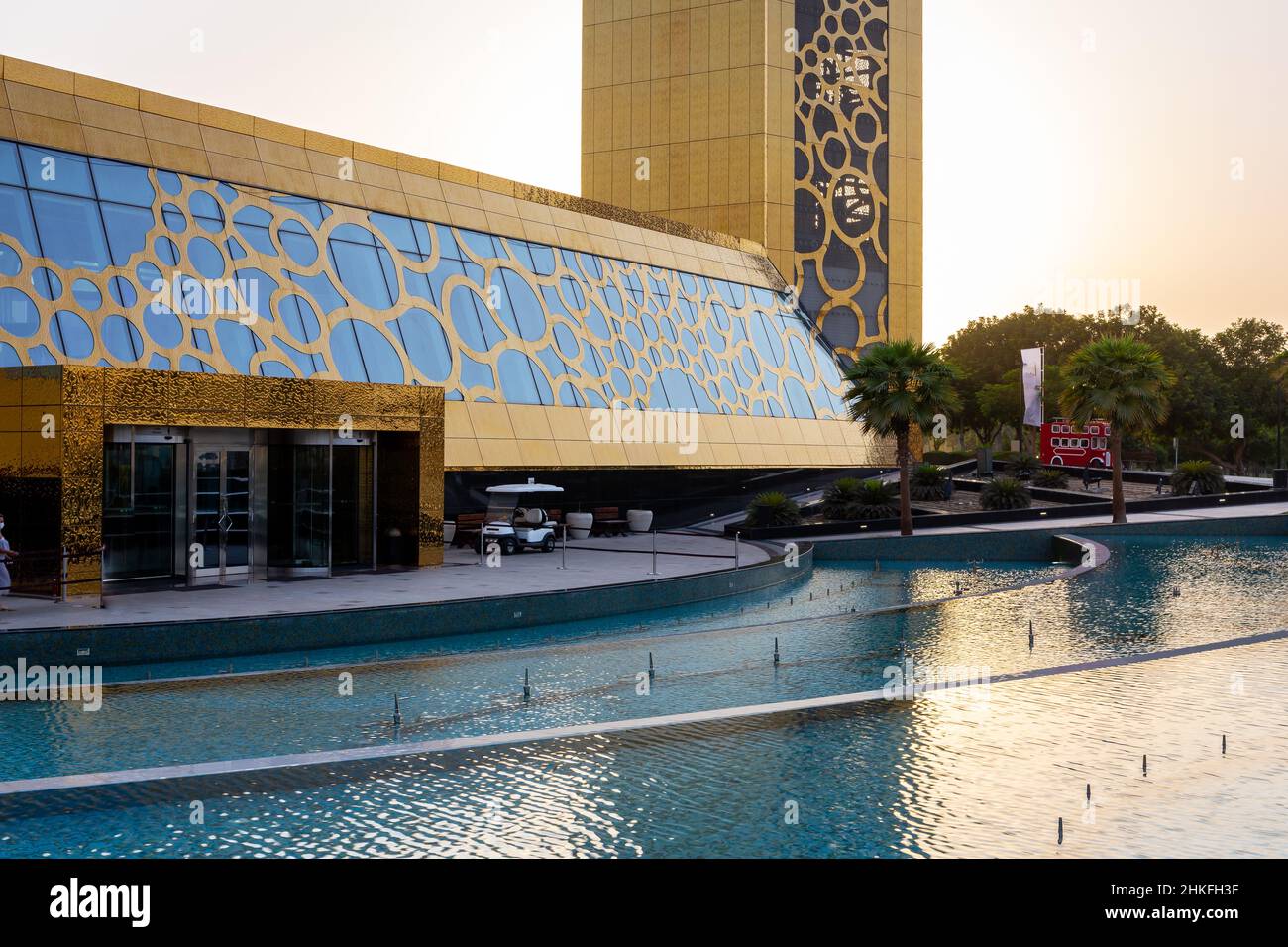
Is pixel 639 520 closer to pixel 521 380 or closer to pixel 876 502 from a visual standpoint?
pixel 521 380

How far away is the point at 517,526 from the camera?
29703 millimetres

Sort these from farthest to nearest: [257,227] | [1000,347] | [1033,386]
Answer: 1. [1000,347]
2. [1033,386]
3. [257,227]

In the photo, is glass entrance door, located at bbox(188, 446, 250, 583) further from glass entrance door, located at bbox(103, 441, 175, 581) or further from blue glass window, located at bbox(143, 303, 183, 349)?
blue glass window, located at bbox(143, 303, 183, 349)

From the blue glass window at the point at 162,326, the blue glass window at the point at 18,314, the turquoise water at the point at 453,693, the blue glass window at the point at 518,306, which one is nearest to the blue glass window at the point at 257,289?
the blue glass window at the point at 162,326

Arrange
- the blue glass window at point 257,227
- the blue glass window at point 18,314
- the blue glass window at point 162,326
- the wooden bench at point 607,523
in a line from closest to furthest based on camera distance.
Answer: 1. the blue glass window at point 18,314
2. the blue glass window at point 162,326
3. the blue glass window at point 257,227
4. the wooden bench at point 607,523

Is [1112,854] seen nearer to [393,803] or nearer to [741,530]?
[393,803]

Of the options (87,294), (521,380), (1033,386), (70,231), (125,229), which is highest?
(125,229)

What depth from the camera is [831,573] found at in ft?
98.2

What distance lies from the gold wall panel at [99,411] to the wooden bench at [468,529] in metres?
5.40

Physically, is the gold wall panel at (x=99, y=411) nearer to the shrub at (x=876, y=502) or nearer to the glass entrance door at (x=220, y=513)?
the glass entrance door at (x=220, y=513)

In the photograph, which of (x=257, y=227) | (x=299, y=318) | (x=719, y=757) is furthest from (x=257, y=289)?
(x=719, y=757)

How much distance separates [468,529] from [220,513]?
840 cm

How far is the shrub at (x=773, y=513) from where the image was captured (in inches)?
1487

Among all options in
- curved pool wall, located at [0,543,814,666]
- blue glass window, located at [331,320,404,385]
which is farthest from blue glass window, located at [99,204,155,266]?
curved pool wall, located at [0,543,814,666]
